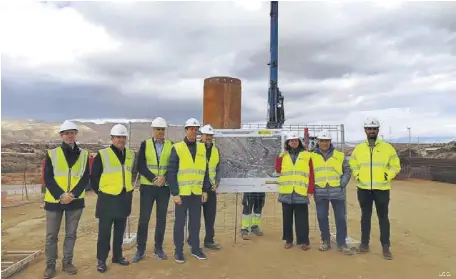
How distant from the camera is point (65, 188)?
5.06 meters

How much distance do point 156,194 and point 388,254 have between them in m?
3.78

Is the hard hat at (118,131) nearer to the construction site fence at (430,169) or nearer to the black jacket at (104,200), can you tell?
the black jacket at (104,200)

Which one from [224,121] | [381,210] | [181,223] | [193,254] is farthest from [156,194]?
[381,210]

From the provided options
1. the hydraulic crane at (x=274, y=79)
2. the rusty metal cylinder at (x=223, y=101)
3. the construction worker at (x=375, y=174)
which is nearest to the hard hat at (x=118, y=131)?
the rusty metal cylinder at (x=223, y=101)

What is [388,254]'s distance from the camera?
19.7ft

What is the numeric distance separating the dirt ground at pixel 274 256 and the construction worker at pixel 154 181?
35 cm

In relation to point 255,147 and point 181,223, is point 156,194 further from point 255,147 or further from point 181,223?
point 255,147

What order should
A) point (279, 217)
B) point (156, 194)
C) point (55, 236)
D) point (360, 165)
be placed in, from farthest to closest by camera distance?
point (279, 217) < point (360, 165) < point (156, 194) < point (55, 236)

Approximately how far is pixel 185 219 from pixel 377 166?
10.3ft

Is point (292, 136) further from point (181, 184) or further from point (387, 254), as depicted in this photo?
point (387, 254)

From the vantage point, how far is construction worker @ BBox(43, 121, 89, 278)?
5020 mm

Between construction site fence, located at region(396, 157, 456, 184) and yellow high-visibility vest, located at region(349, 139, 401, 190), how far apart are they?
56.0 ft

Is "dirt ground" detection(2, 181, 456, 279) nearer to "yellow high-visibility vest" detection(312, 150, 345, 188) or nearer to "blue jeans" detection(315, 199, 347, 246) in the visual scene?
"blue jeans" detection(315, 199, 347, 246)

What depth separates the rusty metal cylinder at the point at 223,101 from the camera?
27.2 ft
